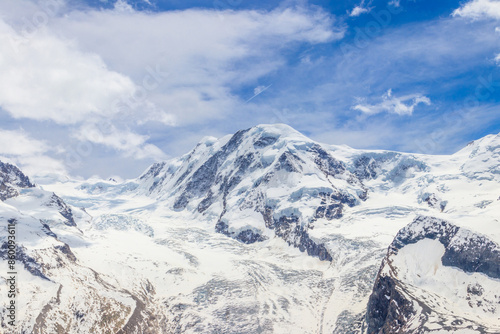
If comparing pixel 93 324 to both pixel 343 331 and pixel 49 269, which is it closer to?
pixel 49 269

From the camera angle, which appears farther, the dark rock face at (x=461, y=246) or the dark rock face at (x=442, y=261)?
the dark rock face at (x=461, y=246)

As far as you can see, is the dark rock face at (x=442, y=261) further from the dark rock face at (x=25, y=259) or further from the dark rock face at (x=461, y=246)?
the dark rock face at (x=25, y=259)

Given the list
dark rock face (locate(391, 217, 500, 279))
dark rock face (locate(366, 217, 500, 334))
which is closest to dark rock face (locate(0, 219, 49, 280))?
dark rock face (locate(366, 217, 500, 334))

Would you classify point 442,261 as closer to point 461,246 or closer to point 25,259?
point 461,246

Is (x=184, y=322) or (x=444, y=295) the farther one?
(x=184, y=322)

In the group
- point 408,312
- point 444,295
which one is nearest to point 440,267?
point 444,295

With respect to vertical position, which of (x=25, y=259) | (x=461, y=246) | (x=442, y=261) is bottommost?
(x=442, y=261)

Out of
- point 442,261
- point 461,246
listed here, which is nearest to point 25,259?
point 442,261

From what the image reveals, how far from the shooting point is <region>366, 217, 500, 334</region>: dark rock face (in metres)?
161

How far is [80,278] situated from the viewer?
19675cm

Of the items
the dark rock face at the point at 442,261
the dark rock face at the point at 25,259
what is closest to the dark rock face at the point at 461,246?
the dark rock face at the point at 442,261

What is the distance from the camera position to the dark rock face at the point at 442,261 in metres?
161

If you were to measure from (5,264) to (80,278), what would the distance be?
99.8ft

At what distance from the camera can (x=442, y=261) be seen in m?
177
